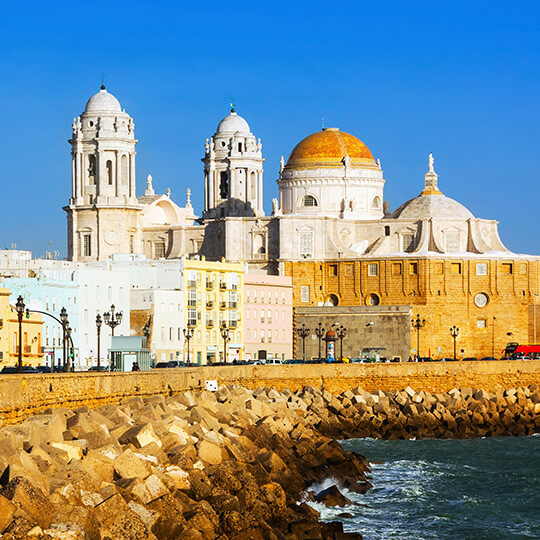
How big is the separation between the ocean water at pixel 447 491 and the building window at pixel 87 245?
5118cm

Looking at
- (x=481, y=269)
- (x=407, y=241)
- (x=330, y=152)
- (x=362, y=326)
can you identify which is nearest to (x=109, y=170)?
Result: (x=330, y=152)

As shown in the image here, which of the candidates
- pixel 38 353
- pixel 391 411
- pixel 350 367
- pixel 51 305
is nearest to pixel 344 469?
pixel 391 411

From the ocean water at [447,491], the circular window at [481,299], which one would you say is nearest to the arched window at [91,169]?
the circular window at [481,299]

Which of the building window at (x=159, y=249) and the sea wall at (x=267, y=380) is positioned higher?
the building window at (x=159, y=249)

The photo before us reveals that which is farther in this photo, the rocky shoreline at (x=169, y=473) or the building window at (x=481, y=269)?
the building window at (x=481, y=269)

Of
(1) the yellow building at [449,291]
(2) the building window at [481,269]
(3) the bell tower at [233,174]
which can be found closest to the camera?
(1) the yellow building at [449,291]

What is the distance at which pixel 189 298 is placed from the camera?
76250mm

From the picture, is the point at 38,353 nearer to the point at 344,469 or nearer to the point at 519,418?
the point at 519,418

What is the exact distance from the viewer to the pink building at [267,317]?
83.0 meters

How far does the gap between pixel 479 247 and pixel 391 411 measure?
51.8 m

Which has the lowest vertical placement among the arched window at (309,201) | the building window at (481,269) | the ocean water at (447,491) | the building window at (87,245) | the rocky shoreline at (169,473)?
the ocean water at (447,491)

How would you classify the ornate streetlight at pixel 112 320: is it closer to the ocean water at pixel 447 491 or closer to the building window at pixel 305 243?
the ocean water at pixel 447 491

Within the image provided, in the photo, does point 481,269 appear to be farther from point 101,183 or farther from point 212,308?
point 101,183

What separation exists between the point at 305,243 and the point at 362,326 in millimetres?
Result: 7957
